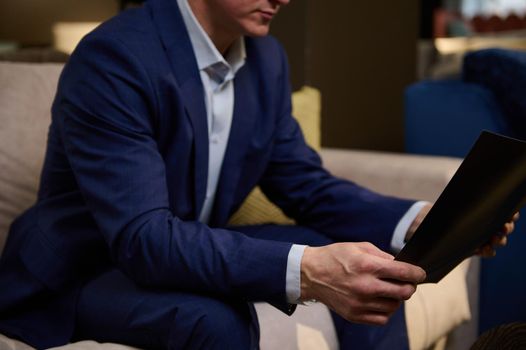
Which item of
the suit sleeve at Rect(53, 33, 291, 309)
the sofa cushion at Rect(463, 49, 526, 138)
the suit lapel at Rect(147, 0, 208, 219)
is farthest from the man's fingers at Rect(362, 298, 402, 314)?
the sofa cushion at Rect(463, 49, 526, 138)

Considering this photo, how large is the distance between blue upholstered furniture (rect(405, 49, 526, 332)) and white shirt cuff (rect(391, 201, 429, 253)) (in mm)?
589

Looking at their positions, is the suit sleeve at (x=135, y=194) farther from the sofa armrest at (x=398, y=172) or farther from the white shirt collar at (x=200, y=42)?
the sofa armrest at (x=398, y=172)

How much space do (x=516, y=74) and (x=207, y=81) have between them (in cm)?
101

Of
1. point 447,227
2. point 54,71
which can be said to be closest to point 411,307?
point 447,227

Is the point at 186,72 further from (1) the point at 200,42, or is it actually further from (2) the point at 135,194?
(2) the point at 135,194

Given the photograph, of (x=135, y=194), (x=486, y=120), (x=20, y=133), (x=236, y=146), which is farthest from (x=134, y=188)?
(x=486, y=120)

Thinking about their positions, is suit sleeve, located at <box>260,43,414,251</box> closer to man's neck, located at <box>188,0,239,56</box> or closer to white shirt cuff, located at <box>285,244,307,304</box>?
man's neck, located at <box>188,0,239,56</box>

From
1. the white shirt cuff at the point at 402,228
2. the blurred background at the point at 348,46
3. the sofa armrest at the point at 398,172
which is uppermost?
the white shirt cuff at the point at 402,228

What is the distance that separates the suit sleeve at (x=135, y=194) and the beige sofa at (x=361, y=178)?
0.14 m

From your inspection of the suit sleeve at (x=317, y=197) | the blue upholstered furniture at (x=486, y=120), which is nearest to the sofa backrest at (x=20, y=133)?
the suit sleeve at (x=317, y=197)

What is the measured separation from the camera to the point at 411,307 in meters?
1.42

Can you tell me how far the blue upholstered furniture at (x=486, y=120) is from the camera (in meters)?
1.96

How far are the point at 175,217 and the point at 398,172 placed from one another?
790 mm

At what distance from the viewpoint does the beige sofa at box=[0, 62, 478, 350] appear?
1.25 meters
